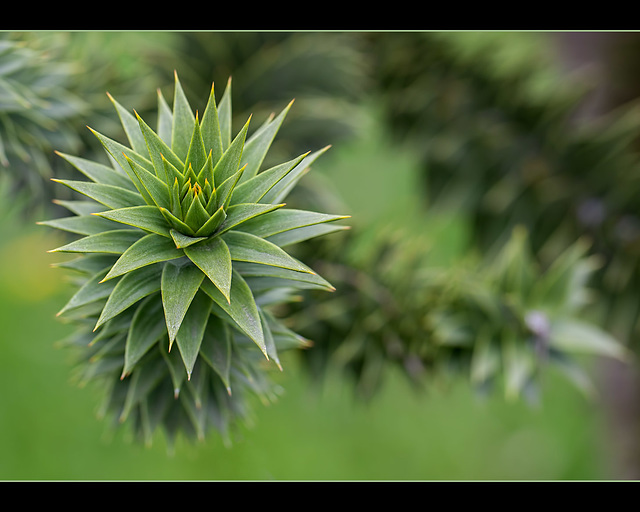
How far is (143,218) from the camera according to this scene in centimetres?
74

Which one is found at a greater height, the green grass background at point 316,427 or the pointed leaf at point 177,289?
the pointed leaf at point 177,289

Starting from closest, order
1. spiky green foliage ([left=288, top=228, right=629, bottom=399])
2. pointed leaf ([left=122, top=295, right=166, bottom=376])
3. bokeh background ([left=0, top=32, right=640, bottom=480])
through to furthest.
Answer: pointed leaf ([left=122, top=295, right=166, bottom=376]) → spiky green foliage ([left=288, top=228, right=629, bottom=399]) → bokeh background ([left=0, top=32, right=640, bottom=480])

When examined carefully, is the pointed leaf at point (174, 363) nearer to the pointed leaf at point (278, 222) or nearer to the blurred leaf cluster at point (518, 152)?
the pointed leaf at point (278, 222)

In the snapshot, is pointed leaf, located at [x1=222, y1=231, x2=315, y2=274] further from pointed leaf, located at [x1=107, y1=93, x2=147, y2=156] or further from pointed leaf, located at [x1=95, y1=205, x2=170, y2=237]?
pointed leaf, located at [x1=107, y1=93, x2=147, y2=156]

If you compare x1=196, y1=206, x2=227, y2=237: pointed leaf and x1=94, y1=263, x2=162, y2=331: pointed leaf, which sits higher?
x1=196, y1=206, x2=227, y2=237: pointed leaf

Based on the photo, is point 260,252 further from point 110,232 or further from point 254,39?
point 254,39

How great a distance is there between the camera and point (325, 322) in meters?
1.36

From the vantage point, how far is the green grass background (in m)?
2.25

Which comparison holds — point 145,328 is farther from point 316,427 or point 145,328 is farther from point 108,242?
point 316,427

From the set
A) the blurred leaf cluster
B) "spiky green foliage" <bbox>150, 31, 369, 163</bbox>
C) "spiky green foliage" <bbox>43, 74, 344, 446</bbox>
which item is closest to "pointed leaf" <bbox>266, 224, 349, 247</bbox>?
"spiky green foliage" <bbox>43, 74, 344, 446</bbox>

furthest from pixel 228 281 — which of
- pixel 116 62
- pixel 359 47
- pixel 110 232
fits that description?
pixel 359 47

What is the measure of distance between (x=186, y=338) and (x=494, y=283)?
0.80 metres

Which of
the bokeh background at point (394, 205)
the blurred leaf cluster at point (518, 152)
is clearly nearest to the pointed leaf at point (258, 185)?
the bokeh background at point (394, 205)

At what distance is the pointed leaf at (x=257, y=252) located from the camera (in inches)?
28.0
